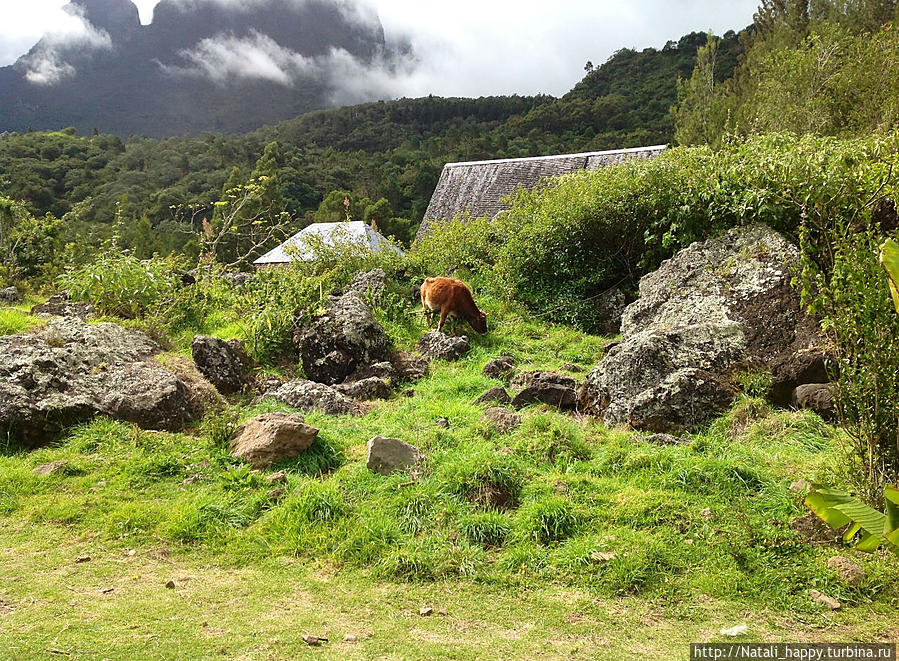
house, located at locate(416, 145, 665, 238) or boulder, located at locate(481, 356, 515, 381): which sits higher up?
house, located at locate(416, 145, 665, 238)

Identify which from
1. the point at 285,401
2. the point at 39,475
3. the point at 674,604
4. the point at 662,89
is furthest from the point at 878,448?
the point at 662,89

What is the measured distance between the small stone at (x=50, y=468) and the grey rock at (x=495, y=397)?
4235 millimetres

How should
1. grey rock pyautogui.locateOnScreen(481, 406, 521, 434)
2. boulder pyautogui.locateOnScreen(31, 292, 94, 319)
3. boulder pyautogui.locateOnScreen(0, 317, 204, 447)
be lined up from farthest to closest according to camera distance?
boulder pyautogui.locateOnScreen(31, 292, 94, 319) → grey rock pyautogui.locateOnScreen(481, 406, 521, 434) → boulder pyautogui.locateOnScreen(0, 317, 204, 447)

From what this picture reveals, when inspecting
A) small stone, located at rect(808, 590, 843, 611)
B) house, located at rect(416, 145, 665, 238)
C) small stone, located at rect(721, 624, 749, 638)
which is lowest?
small stone, located at rect(721, 624, 749, 638)

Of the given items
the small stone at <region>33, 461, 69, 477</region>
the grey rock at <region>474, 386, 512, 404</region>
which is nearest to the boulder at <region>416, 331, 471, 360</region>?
the grey rock at <region>474, 386, 512, 404</region>

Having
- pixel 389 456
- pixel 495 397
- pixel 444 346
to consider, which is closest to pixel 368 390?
pixel 495 397

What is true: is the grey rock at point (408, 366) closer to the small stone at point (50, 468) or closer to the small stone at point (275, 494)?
the small stone at point (275, 494)

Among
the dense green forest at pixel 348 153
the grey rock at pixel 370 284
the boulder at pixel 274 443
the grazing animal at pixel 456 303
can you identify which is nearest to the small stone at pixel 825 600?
the boulder at pixel 274 443

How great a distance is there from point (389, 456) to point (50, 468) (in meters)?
3.04

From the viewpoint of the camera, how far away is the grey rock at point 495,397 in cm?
696

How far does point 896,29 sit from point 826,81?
308 cm

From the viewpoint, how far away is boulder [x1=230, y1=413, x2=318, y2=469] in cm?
551

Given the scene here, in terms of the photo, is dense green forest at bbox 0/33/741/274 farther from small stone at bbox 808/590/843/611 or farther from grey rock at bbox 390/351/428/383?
A: small stone at bbox 808/590/843/611

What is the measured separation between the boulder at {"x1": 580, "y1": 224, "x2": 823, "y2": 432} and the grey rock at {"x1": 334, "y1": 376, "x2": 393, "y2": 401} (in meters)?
2.60
